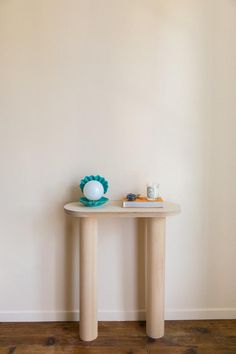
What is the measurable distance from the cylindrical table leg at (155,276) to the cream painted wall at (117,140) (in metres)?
0.20

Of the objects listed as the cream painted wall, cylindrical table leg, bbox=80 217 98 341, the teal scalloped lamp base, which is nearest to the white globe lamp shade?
the teal scalloped lamp base

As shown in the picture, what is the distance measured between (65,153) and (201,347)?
1446 millimetres

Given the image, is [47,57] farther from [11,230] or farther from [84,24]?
[11,230]

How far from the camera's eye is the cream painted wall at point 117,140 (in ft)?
5.52

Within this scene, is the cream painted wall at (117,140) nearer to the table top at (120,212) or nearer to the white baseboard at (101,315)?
the white baseboard at (101,315)

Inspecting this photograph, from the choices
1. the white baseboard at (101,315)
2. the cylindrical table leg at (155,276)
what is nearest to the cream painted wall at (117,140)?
the white baseboard at (101,315)

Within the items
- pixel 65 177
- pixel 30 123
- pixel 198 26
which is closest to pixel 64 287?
pixel 65 177

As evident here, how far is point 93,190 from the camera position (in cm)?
147

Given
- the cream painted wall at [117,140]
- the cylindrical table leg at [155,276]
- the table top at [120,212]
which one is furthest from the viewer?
the cream painted wall at [117,140]

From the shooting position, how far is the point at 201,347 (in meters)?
1.49

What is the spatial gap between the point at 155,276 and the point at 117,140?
896 millimetres

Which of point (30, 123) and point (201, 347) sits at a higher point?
point (30, 123)

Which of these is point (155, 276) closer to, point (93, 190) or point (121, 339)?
point (121, 339)

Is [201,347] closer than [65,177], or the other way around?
[201,347]
